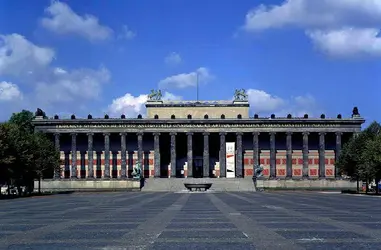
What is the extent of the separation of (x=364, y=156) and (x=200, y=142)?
6655 cm

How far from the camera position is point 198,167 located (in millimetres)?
145375

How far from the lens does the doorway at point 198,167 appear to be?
144 m

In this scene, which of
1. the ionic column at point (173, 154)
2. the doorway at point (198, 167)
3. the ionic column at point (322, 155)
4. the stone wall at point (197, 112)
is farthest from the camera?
the doorway at point (198, 167)

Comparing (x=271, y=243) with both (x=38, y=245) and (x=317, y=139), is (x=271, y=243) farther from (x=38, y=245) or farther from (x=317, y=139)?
(x=317, y=139)

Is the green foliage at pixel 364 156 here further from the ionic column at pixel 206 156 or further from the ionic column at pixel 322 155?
the ionic column at pixel 206 156

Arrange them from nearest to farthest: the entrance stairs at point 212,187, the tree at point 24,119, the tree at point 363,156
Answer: the tree at point 363,156 < the entrance stairs at point 212,187 < the tree at point 24,119

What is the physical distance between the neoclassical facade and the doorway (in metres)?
0.15

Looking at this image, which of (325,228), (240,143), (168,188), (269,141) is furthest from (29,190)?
(325,228)

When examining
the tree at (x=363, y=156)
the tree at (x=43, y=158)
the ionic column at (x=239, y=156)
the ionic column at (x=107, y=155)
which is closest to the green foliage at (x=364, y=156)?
the tree at (x=363, y=156)

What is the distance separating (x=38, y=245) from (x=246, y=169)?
A: 125613 millimetres

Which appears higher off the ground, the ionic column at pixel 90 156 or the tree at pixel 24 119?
the tree at pixel 24 119

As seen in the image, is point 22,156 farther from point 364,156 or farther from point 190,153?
point 190,153

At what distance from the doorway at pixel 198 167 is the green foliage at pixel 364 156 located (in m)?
47.0

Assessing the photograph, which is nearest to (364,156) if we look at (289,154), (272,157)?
(289,154)
